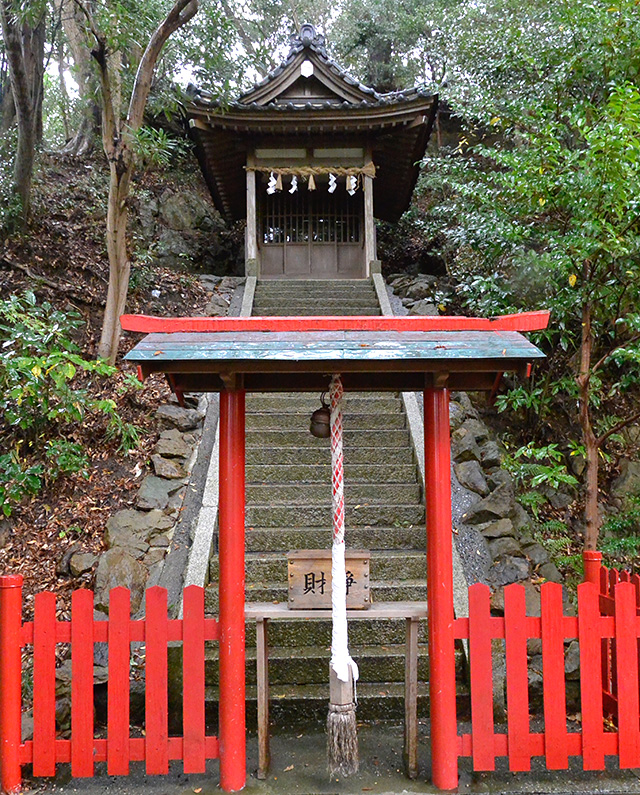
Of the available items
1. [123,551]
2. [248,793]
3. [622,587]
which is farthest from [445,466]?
[123,551]

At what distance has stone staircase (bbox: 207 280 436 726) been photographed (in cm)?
402

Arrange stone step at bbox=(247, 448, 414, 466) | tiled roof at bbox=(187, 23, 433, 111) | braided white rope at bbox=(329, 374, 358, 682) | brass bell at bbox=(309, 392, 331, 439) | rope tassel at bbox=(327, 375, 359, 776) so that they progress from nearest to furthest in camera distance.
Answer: rope tassel at bbox=(327, 375, 359, 776), braided white rope at bbox=(329, 374, 358, 682), brass bell at bbox=(309, 392, 331, 439), stone step at bbox=(247, 448, 414, 466), tiled roof at bbox=(187, 23, 433, 111)

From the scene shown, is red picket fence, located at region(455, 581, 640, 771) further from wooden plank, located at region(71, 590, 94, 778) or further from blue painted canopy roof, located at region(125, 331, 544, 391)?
wooden plank, located at region(71, 590, 94, 778)

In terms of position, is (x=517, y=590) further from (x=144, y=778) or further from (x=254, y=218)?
(x=254, y=218)

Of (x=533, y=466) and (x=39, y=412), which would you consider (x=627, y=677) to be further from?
(x=39, y=412)

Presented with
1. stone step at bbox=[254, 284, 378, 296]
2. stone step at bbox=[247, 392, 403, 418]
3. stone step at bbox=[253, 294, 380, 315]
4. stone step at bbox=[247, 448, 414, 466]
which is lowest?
stone step at bbox=[247, 448, 414, 466]

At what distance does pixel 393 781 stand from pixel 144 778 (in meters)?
1.39

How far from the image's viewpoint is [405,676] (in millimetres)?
3311

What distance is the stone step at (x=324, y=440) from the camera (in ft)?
20.3

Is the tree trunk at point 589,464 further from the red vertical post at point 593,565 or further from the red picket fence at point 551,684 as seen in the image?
the red picket fence at point 551,684

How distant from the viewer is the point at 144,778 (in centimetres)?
324

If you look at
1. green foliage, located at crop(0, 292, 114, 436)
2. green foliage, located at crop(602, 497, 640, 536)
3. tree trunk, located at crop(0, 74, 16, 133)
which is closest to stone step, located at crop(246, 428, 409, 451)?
green foliage, located at crop(0, 292, 114, 436)

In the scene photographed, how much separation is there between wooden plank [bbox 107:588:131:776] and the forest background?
2.73m

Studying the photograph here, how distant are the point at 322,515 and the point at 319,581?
6.01ft
